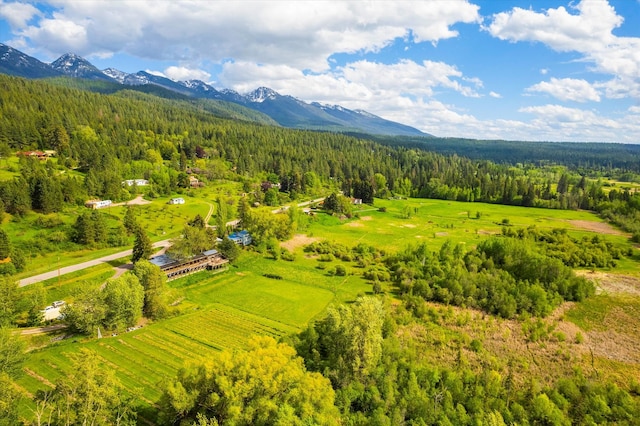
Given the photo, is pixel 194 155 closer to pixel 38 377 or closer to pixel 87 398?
pixel 38 377

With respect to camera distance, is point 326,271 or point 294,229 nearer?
point 326,271

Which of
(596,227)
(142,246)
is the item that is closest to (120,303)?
(142,246)

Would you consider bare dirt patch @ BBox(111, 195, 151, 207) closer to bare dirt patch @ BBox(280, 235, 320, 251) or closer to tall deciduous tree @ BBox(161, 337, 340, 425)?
bare dirt patch @ BBox(280, 235, 320, 251)

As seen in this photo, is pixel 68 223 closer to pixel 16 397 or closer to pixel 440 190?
pixel 16 397

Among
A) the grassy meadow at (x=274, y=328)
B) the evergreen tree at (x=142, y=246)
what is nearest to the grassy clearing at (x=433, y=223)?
the grassy meadow at (x=274, y=328)

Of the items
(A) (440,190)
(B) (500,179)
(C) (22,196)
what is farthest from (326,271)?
(B) (500,179)

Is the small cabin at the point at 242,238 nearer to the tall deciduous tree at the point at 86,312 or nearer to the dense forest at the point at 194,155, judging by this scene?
the tall deciduous tree at the point at 86,312
